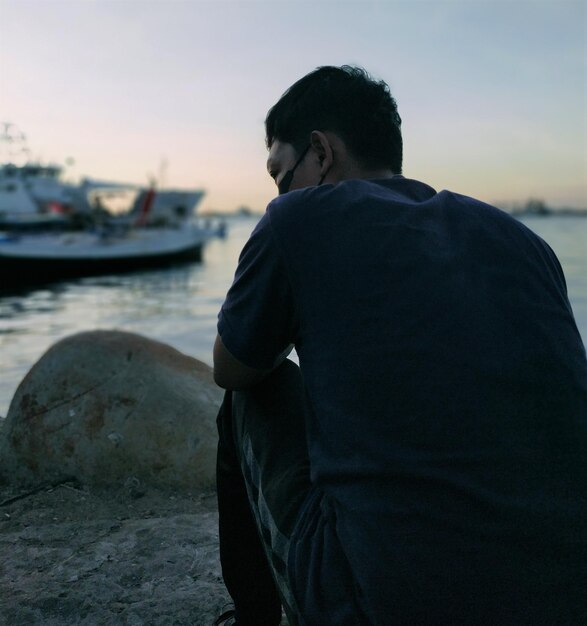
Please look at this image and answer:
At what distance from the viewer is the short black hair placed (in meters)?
1.58

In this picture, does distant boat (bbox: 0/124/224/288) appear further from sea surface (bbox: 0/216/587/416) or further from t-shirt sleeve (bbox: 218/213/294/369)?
t-shirt sleeve (bbox: 218/213/294/369)

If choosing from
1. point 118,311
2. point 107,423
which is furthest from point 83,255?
point 107,423

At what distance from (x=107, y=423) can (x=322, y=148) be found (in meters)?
2.10

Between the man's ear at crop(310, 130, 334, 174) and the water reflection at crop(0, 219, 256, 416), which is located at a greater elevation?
the man's ear at crop(310, 130, 334, 174)

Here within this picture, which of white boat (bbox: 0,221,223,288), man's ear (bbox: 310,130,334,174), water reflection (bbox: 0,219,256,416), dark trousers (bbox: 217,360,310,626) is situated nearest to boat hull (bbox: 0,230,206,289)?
white boat (bbox: 0,221,223,288)

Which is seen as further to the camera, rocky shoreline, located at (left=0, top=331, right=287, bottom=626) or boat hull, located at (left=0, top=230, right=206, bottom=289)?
boat hull, located at (left=0, top=230, right=206, bottom=289)

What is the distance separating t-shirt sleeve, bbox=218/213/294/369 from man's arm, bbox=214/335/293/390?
2 cm

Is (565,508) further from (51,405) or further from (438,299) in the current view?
(51,405)

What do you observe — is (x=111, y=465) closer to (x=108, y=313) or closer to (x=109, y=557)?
(x=109, y=557)

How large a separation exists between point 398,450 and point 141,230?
3660cm

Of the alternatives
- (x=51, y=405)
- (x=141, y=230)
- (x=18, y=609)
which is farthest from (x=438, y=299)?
(x=141, y=230)

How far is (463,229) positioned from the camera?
1.27 m

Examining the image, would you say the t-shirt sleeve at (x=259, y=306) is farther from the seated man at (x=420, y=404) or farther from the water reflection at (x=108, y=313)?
the water reflection at (x=108, y=313)

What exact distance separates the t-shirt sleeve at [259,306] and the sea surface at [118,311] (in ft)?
17.8
